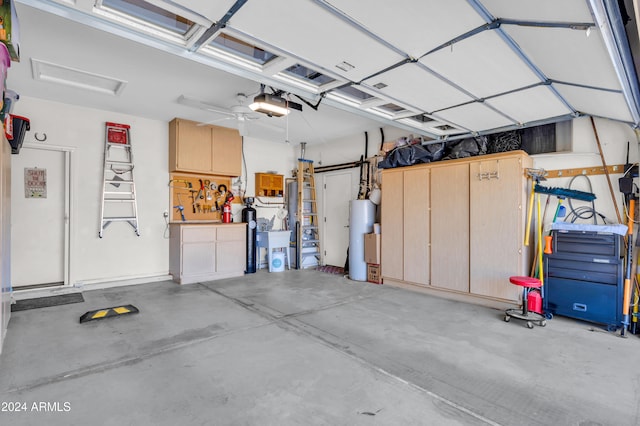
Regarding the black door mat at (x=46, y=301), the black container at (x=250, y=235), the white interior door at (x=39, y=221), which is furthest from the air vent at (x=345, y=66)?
the white interior door at (x=39, y=221)

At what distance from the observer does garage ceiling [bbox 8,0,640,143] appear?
6.50 ft

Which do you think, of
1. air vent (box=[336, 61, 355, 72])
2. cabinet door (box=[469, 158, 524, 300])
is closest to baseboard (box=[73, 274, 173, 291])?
air vent (box=[336, 61, 355, 72])

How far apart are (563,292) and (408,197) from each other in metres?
2.34

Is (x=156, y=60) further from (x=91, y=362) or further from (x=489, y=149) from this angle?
(x=489, y=149)

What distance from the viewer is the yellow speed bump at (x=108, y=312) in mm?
3609

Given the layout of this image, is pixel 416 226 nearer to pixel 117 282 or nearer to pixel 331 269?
pixel 331 269

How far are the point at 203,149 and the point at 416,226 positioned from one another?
4.02 meters

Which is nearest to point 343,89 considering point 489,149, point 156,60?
point 156,60

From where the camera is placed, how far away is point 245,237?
634 centimetres

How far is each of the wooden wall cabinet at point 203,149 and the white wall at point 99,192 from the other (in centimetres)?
42

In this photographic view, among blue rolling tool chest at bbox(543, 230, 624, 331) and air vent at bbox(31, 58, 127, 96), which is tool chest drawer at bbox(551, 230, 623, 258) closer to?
blue rolling tool chest at bbox(543, 230, 624, 331)

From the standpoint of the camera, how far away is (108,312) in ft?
12.4

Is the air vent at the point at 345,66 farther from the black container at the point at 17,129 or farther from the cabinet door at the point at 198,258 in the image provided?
the cabinet door at the point at 198,258

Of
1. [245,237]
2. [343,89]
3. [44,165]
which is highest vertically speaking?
[343,89]
